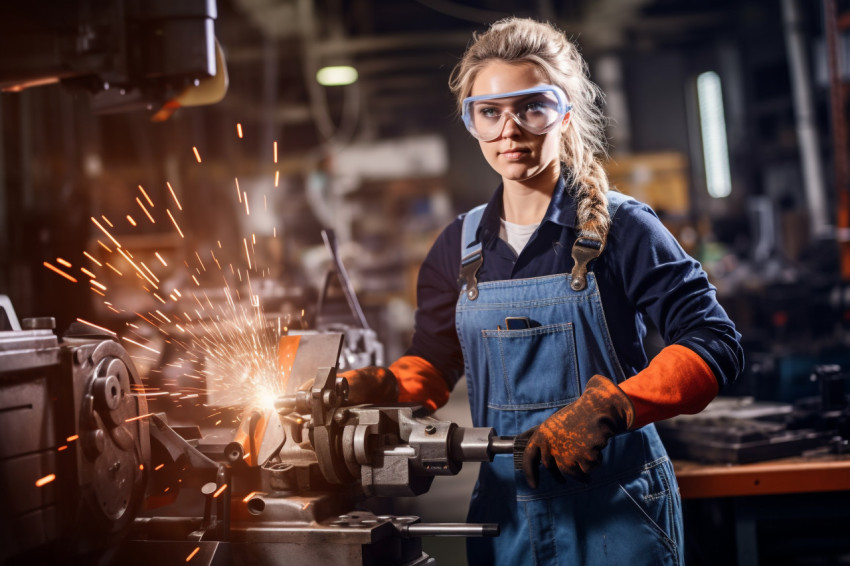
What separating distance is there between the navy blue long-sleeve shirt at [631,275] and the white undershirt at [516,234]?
2cm

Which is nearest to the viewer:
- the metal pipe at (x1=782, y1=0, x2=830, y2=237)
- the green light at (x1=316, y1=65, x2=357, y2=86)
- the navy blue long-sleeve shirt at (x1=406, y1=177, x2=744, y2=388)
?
the navy blue long-sleeve shirt at (x1=406, y1=177, x2=744, y2=388)

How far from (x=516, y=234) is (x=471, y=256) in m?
0.12

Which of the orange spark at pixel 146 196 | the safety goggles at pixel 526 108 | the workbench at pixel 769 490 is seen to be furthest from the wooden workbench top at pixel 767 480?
the orange spark at pixel 146 196

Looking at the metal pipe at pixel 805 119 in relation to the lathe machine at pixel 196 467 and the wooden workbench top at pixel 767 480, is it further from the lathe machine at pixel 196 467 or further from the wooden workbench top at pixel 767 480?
the lathe machine at pixel 196 467

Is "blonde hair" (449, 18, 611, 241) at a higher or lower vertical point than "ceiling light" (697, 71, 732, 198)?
lower

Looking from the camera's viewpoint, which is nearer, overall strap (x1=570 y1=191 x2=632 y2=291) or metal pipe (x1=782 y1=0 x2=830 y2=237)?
overall strap (x1=570 y1=191 x2=632 y2=291)

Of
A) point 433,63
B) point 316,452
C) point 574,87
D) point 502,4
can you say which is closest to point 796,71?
point 502,4

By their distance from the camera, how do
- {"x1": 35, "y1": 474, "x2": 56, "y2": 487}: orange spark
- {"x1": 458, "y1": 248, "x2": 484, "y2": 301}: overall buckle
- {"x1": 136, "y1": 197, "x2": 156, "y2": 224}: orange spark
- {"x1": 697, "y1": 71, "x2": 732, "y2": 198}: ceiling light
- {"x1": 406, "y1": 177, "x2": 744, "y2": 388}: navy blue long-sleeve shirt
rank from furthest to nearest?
1. {"x1": 697, "y1": 71, "x2": 732, "y2": 198}: ceiling light
2. {"x1": 136, "y1": 197, "x2": 156, "y2": 224}: orange spark
3. {"x1": 458, "y1": 248, "x2": 484, "y2": 301}: overall buckle
4. {"x1": 406, "y1": 177, "x2": 744, "y2": 388}: navy blue long-sleeve shirt
5. {"x1": 35, "y1": 474, "x2": 56, "y2": 487}: orange spark

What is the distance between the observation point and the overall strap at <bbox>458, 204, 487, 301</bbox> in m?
1.80

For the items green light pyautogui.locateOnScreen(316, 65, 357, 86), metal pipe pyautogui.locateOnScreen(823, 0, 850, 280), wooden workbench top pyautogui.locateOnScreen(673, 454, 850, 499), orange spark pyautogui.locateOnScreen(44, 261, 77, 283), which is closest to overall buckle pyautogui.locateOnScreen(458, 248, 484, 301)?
wooden workbench top pyautogui.locateOnScreen(673, 454, 850, 499)

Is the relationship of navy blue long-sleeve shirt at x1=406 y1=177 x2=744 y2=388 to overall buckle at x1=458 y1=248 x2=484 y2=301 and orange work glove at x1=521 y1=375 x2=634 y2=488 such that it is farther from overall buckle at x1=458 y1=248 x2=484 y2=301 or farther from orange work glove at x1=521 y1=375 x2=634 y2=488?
orange work glove at x1=521 y1=375 x2=634 y2=488

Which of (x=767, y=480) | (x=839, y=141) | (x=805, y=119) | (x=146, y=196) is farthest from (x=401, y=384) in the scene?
(x=805, y=119)

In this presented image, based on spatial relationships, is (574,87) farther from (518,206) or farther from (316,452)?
(316,452)

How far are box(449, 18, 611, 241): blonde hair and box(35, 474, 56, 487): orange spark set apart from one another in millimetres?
1100
